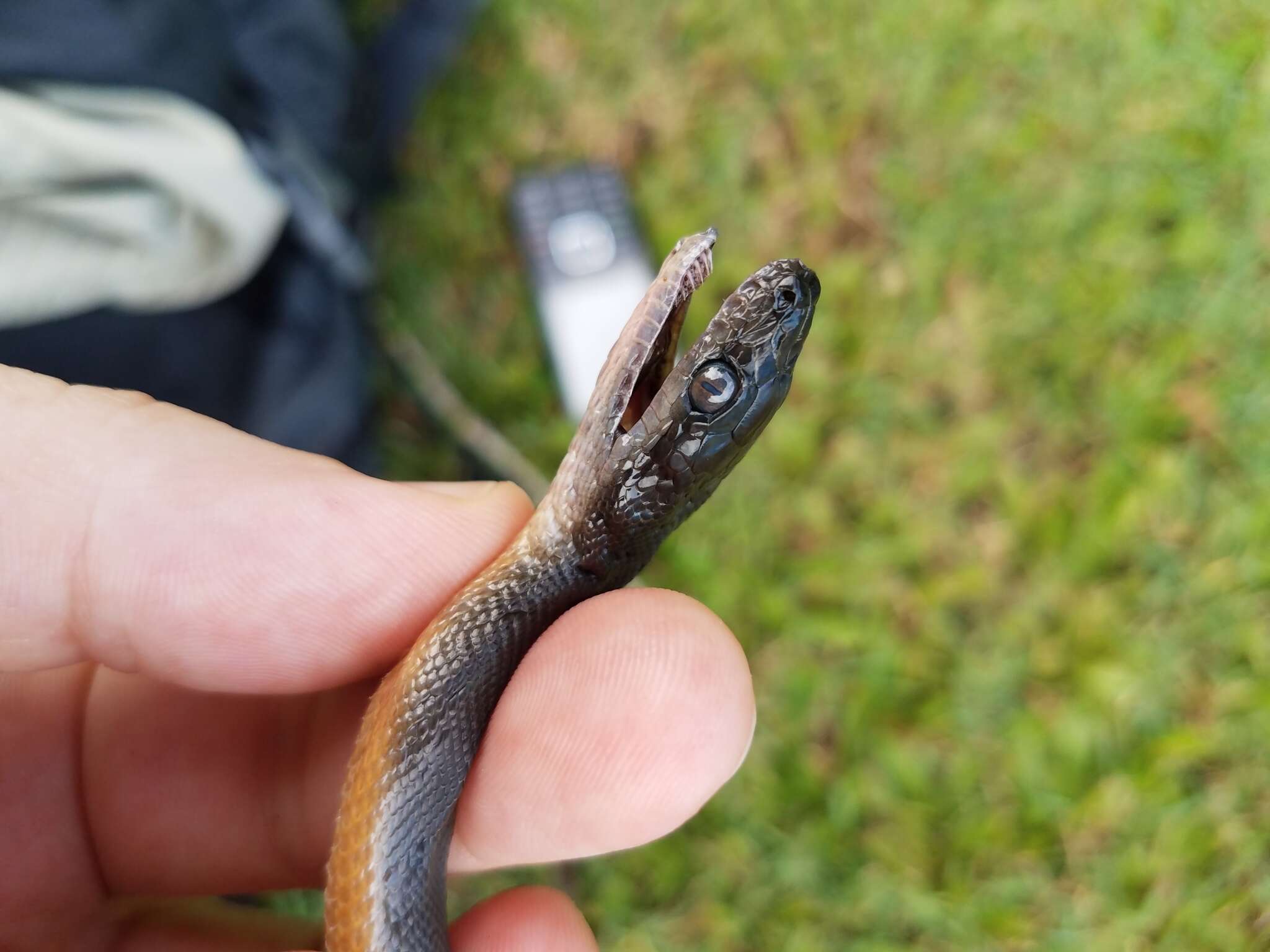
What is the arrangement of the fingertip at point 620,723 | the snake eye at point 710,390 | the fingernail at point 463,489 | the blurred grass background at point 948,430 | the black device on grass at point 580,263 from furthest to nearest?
1. the black device on grass at point 580,263
2. the blurred grass background at point 948,430
3. the fingernail at point 463,489
4. the snake eye at point 710,390
5. the fingertip at point 620,723

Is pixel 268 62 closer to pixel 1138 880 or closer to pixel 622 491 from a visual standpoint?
pixel 622 491

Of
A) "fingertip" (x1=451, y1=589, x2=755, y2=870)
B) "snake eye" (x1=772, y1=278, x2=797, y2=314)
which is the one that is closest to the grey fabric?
"fingertip" (x1=451, y1=589, x2=755, y2=870)

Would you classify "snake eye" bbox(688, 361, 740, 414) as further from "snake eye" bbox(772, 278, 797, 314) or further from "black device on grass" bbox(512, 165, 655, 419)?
"black device on grass" bbox(512, 165, 655, 419)

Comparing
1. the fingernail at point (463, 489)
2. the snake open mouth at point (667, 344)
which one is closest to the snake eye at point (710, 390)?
the snake open mouth at point (667, 344)

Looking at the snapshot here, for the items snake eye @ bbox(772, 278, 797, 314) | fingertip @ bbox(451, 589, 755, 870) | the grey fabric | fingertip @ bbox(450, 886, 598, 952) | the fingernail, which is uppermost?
snake eye @ bbox(772, 278, 797, 314)

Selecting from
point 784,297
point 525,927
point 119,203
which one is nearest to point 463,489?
point 784,297

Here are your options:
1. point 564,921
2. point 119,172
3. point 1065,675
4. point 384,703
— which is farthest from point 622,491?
point 1065,675

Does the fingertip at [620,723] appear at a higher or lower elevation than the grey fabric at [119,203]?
lower

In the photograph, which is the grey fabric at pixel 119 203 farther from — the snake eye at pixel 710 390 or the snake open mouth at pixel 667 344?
the snake eye at pixel 710 390
